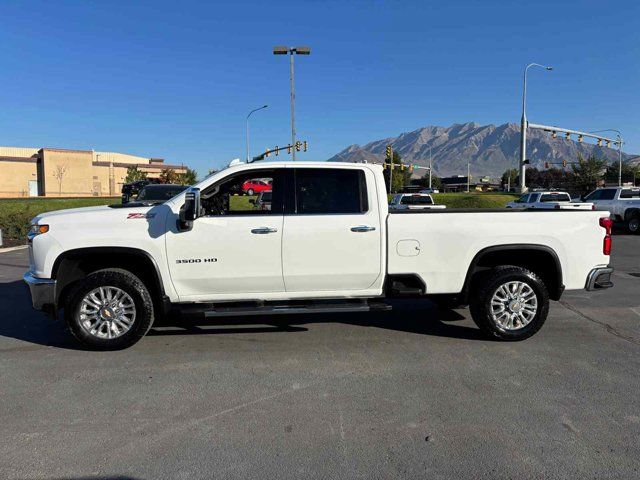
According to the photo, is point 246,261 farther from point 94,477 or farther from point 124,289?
point 94,477

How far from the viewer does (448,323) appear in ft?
21.1

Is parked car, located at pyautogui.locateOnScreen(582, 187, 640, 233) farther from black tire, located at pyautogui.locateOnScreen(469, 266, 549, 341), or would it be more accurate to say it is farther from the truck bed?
black tire, located at pyautogui.locateOnScreen(469, 266, 549, 341)

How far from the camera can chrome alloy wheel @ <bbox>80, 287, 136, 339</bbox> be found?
203 inches

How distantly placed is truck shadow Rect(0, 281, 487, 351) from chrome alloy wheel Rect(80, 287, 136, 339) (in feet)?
1.33

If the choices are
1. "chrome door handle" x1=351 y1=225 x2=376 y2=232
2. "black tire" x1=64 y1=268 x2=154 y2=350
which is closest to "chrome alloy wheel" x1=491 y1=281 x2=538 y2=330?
"chrome door handle" x1=351 y1=225 x2=376 y2=232

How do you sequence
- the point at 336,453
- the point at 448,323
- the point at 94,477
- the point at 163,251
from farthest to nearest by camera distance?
the point at 448,323
the point at 163,251
the point at 336,453
the point at 94,477

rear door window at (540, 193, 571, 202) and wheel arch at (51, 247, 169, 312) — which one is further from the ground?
rear door window at (540, 193, 571, 202)

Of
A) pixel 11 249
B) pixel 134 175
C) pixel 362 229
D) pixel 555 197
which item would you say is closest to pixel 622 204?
pixel 555 197

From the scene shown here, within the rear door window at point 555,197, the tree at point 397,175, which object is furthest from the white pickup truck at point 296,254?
the rear door window at point 555,197

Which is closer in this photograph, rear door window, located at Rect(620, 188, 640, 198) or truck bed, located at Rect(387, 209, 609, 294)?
truck bed, located at Rect(387, 209, 609, 294)

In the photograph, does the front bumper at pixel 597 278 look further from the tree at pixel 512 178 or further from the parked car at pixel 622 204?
the tree at pixel 512 178

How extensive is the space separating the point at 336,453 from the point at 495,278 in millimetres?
3031

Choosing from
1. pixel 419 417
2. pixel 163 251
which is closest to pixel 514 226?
pixel 419 417

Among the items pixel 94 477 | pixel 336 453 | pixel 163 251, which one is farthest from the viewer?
pixel 163 251
